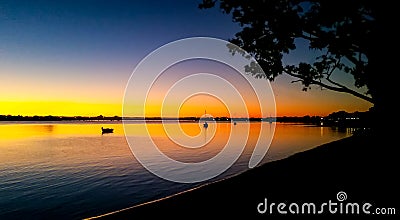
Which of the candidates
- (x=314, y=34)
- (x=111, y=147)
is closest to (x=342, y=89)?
(x=314, y=34)

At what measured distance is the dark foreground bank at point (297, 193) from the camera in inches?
288

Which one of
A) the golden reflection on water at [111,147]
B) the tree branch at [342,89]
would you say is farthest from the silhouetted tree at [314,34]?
the golden reflection on water at [111,147]

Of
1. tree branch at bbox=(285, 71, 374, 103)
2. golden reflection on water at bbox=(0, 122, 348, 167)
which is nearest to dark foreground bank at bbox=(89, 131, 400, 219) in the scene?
Result: tree branch at bbox=(285, 71, 374, 103)

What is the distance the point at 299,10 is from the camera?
33.7 feet

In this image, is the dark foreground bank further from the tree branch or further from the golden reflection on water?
the golden reflection on water

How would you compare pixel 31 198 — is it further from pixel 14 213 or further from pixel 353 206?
pixel 353 206

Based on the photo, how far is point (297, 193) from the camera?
28.0ft

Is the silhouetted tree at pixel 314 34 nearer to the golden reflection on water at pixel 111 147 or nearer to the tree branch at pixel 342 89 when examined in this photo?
the tree branch at pixel 342 89

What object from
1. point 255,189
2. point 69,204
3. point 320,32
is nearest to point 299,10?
point 320,32

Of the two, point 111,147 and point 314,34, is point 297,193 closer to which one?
point 314,34

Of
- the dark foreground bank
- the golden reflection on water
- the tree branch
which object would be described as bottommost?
the golden reflection on water

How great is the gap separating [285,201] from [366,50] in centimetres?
523

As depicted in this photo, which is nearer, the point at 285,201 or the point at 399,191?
the point at 399,191

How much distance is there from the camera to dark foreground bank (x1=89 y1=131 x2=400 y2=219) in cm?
732
